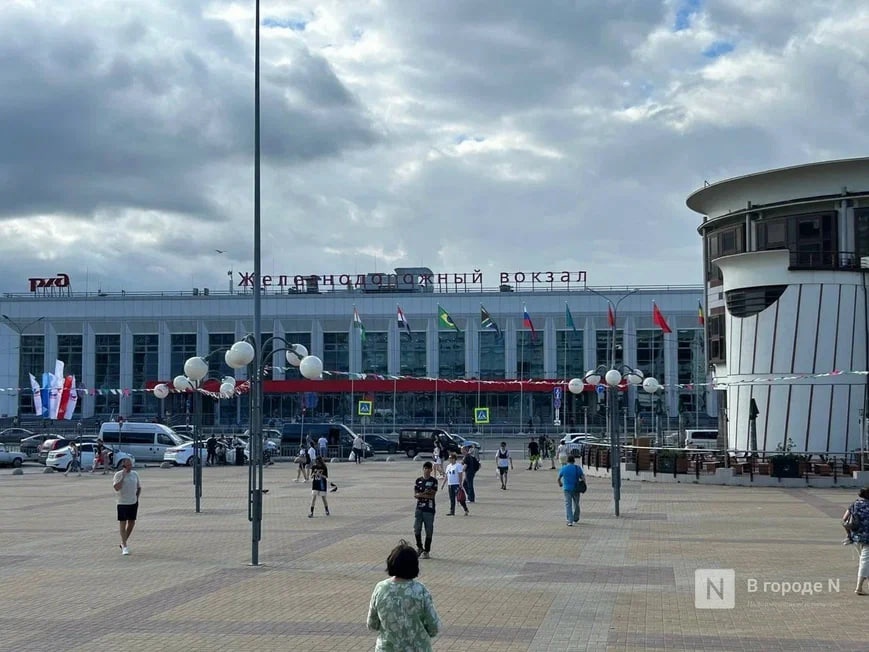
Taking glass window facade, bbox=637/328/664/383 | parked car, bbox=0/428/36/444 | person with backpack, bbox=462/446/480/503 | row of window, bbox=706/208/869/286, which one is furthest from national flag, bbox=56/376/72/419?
glass window facade, bbox=637/328/664/383

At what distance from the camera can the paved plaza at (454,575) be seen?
1158cm

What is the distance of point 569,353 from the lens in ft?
287

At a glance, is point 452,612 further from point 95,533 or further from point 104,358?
point 104,358

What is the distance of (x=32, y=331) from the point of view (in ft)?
297

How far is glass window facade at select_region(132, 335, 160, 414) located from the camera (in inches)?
3551

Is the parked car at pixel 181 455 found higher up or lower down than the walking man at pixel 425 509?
lower down

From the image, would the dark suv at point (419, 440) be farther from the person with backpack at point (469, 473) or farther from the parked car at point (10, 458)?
the person with backpack at point (469, 473)

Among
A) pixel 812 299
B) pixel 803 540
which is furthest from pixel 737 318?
pixel 803 540

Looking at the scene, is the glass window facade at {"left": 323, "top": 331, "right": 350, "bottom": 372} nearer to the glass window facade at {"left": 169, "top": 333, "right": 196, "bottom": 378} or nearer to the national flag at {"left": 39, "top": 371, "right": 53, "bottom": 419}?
the glass window facade at {"left": 169, "top": 333, "right": 196, "bottom": 378}

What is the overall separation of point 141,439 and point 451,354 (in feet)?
133

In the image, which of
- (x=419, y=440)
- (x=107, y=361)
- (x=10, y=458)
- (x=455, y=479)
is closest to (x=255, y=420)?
(x=455, y=479)

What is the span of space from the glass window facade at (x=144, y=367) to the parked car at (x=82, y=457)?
44652 millimetres

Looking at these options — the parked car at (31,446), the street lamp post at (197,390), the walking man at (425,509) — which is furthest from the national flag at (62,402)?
the walking man at (425,509)

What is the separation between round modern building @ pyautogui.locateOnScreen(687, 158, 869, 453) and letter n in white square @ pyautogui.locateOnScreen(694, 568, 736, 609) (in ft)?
85.7
